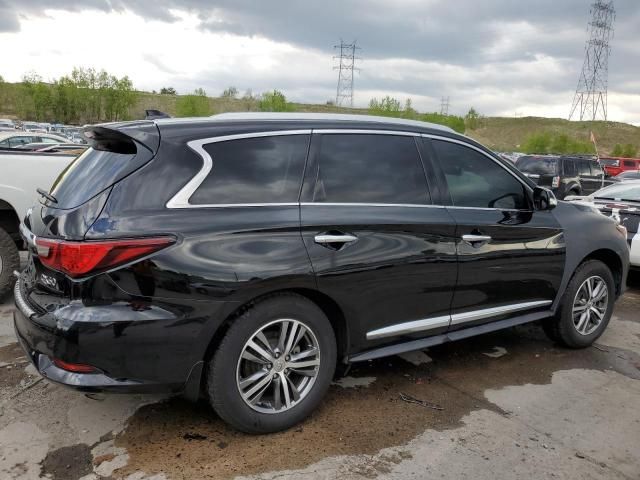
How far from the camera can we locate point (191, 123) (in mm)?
3182

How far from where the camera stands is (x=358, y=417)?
3.51 metres

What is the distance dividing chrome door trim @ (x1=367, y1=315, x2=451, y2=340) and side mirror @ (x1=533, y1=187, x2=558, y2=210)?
50.1 inches

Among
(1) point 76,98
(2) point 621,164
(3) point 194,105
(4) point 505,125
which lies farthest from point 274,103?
(4) point 505,125

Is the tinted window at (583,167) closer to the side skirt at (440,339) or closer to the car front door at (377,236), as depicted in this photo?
the side skirt at (440,339)

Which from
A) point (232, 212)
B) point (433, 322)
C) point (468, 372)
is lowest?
point (468, 372)

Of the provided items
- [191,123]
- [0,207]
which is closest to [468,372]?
[191,123]

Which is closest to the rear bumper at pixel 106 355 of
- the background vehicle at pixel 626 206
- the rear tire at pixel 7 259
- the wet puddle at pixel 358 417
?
the wet puddle at pixel 358 417

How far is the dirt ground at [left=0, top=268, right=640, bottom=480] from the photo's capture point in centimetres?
296

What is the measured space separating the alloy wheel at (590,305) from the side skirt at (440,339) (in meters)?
0.41

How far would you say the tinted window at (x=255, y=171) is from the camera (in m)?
3.04

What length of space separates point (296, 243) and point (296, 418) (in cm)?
104

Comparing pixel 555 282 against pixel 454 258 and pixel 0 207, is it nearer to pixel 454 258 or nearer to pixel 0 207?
pixel 454 258

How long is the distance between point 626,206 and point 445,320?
4906 millimetres

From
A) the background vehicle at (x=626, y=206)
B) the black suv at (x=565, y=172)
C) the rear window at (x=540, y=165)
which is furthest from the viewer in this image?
the rear window at (x=540, y=165)
